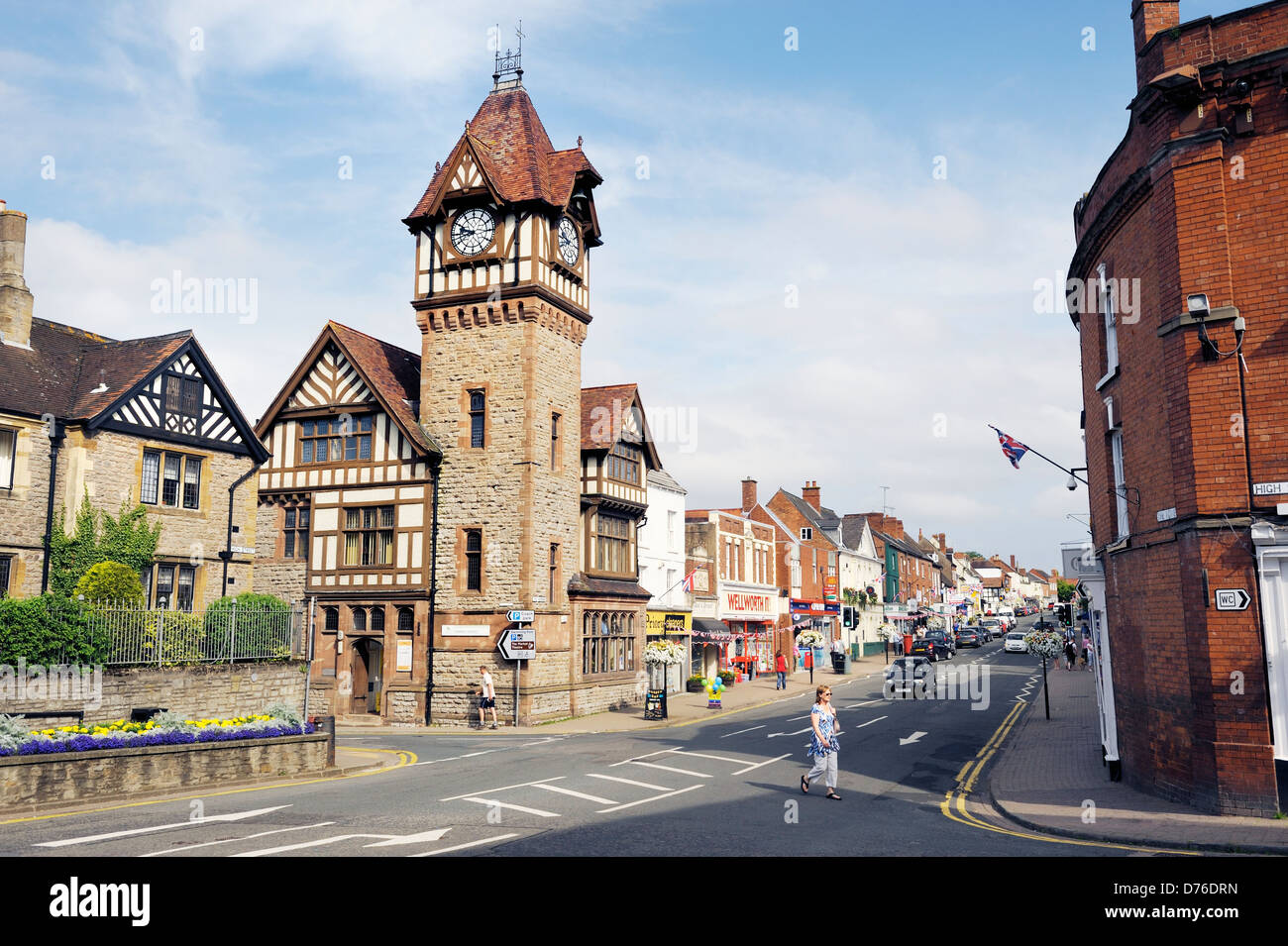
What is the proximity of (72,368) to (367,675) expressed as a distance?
543 inches

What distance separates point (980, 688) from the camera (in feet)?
137

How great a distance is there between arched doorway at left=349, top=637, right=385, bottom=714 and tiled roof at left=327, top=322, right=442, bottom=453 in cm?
745

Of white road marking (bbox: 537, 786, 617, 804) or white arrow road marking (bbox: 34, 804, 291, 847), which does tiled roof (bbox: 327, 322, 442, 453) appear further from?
white arrow road marking (bbox: 34, 804, 291, 847)

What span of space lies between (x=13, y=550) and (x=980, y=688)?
3735cm

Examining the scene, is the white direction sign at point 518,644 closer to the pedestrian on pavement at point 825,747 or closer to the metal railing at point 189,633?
the metal railing at point 189,633

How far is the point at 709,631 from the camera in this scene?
45.4 meters

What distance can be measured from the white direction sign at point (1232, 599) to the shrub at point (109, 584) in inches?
927

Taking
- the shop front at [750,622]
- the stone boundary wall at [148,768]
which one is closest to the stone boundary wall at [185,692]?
the stone boundary wall at [148,768]

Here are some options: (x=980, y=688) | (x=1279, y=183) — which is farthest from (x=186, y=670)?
(x=980, y=688)

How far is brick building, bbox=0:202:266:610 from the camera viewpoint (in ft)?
82.9

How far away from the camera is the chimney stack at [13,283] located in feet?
88.1

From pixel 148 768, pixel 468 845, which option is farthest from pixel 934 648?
pixel 468 845

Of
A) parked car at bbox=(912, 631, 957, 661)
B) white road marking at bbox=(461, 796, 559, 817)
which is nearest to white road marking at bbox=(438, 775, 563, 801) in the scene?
white road marking at bbox=(461, 796, 559, 817)

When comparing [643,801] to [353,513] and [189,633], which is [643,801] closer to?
[189,633]
